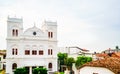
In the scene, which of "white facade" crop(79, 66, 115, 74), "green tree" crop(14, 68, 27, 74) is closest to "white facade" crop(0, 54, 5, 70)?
"green tree" crop(14, 68, 27, 74)

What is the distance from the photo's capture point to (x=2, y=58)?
52.7 meters

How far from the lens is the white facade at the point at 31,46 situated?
39.7 metres

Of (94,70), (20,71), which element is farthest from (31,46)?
(94,70)

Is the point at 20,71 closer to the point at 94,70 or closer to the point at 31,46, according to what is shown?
the point at 31,46

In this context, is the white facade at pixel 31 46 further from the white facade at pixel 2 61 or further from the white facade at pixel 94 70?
the white facade at pixel 94 70

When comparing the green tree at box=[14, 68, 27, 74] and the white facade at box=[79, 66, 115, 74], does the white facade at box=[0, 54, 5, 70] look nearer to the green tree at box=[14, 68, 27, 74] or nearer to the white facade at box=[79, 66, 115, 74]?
the green tree at box=[14, 68, 27, 74]

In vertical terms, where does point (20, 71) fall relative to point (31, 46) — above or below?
below

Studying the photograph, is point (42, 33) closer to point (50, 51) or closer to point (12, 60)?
point (50, 51)

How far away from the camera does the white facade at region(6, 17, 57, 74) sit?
39.7 metres

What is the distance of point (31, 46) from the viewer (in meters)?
41.1

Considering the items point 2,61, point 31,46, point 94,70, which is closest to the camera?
point 94,70

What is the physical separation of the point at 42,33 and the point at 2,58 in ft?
51.9

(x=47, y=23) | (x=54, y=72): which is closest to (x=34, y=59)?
(x=54, y=72)

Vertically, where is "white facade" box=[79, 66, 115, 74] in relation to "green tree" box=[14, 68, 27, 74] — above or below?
above
